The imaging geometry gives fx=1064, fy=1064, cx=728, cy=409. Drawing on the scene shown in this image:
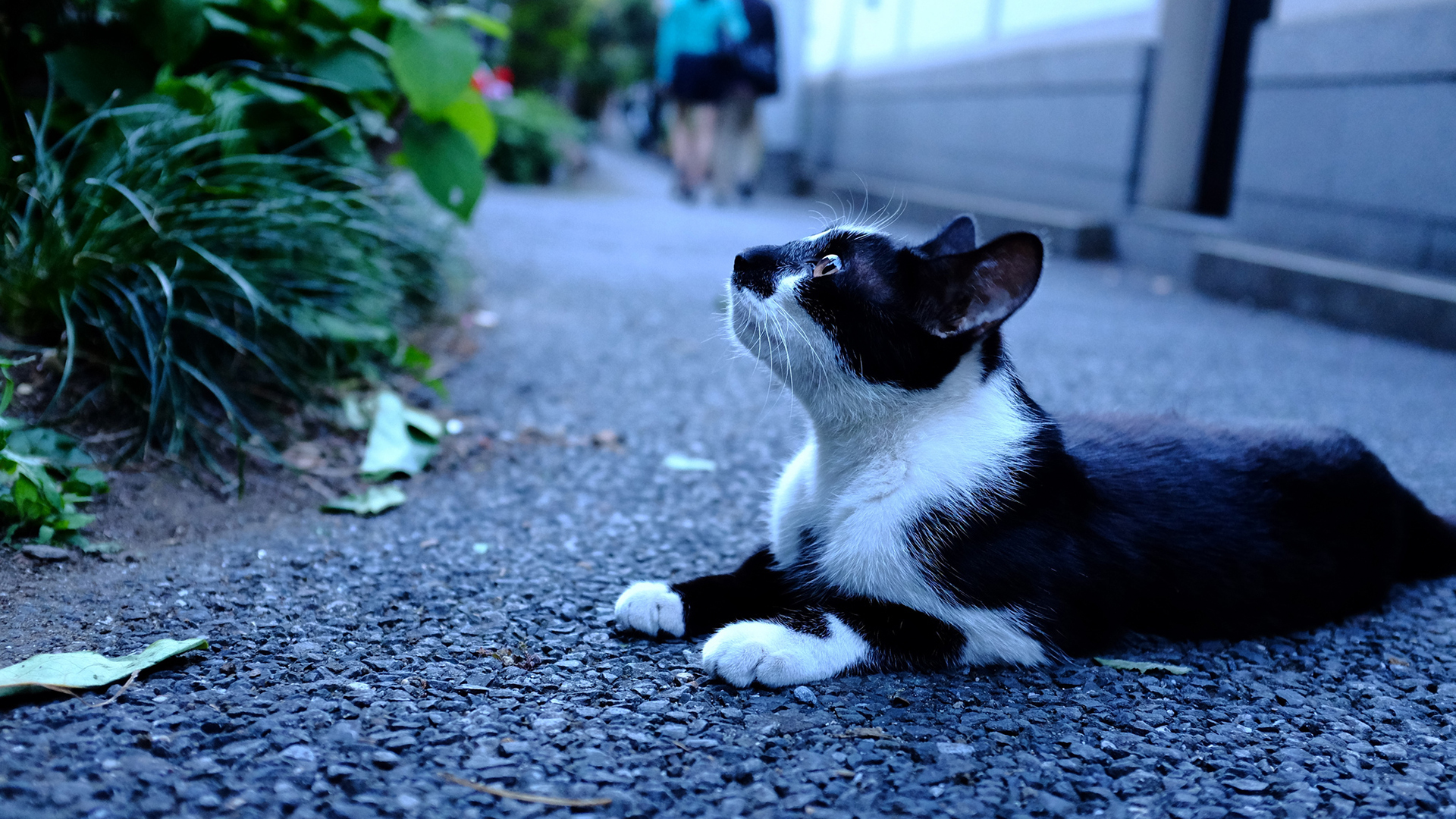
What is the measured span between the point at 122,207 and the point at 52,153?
303mm

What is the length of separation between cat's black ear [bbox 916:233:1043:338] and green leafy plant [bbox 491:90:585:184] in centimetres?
1005

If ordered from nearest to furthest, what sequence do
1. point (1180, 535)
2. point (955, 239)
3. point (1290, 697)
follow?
point (1290, 697), point (1180, 535), point (955, 239)

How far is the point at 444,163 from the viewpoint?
3648 millimetres

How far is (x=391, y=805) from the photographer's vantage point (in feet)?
4.86

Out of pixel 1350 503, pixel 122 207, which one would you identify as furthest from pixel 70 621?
pixel 1350 503

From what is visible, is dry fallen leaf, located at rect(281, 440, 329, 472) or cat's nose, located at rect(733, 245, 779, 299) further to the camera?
dry fallen leaf, located at rect(281, 440, 329, 472)

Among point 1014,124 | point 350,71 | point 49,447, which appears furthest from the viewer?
point 1014,124

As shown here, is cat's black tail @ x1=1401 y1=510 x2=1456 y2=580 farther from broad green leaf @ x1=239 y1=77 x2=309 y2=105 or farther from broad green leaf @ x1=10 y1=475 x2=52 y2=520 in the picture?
broad green leaf @ x1=239 y1=77 x2=309 y2=105

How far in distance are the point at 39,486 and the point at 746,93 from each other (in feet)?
31.8

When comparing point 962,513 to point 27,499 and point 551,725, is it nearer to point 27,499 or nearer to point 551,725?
point 551,725

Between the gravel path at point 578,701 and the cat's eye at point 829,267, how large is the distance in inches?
31.1

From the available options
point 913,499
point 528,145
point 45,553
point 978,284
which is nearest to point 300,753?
point 45,553

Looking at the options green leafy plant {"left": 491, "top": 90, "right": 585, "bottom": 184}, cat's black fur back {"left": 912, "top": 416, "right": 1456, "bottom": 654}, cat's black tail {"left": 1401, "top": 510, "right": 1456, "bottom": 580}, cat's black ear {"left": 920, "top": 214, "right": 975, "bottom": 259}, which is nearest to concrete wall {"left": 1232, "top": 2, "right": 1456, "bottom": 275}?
cat's black tail {"left": 1401, "top": 510, "right": 1456, "bottom": 580}

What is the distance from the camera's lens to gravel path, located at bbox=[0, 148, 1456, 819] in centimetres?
156
